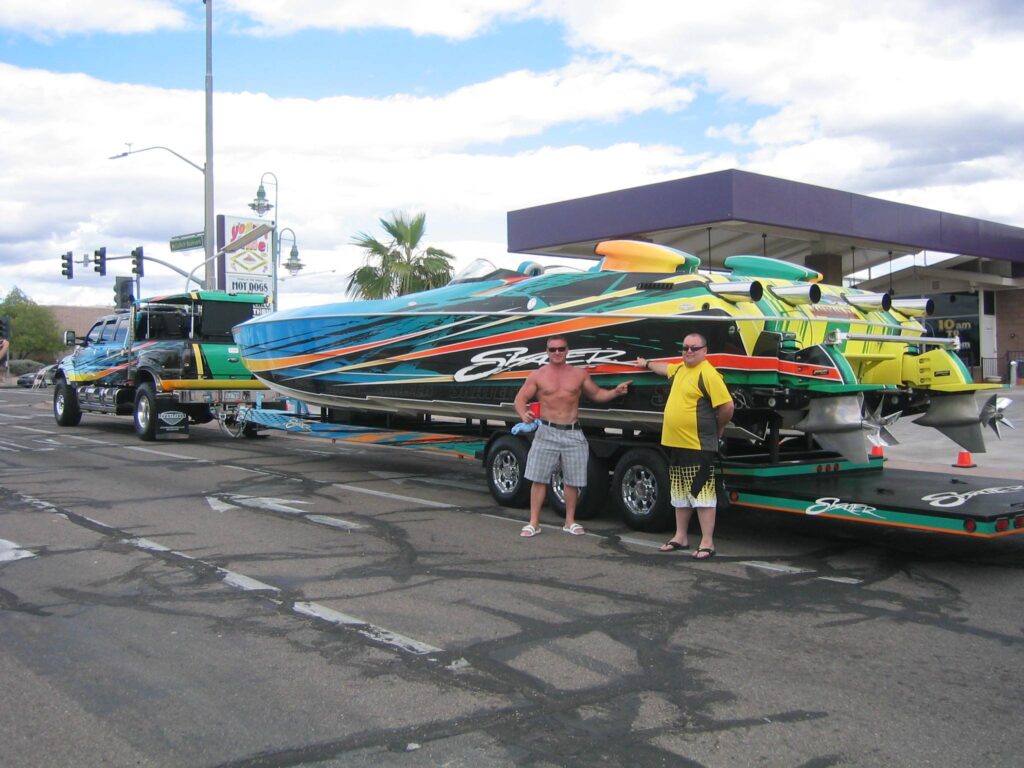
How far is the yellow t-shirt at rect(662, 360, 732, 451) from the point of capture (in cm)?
744

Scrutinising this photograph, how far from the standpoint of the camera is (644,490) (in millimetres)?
8578

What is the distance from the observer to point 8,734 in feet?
13.4

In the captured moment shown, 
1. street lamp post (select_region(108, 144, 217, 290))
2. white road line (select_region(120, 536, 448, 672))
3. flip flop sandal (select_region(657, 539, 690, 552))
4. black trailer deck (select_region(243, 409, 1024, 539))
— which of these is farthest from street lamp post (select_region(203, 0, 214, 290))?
flip flop sandal (select_region(657, 539, 690, 552))

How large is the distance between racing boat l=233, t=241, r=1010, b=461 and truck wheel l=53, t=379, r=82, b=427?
11.1 m

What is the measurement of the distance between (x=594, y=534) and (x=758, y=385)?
6.40ft

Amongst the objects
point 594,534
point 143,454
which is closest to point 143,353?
point 143,454

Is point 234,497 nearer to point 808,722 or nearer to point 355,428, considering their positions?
point 355,428

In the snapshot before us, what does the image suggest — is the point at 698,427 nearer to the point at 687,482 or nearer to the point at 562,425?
the point at 687,482

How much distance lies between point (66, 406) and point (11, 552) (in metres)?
13.4

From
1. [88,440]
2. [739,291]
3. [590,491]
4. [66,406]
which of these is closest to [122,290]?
[66,406]

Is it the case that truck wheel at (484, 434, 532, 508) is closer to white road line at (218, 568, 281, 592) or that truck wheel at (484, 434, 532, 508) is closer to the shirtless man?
the shirtless man

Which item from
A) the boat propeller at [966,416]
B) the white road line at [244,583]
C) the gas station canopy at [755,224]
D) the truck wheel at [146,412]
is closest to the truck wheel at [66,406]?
the truck wheel at [146,412]

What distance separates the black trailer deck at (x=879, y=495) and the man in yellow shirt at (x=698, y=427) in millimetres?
696

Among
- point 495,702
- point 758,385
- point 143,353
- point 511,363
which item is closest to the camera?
point 495,702
